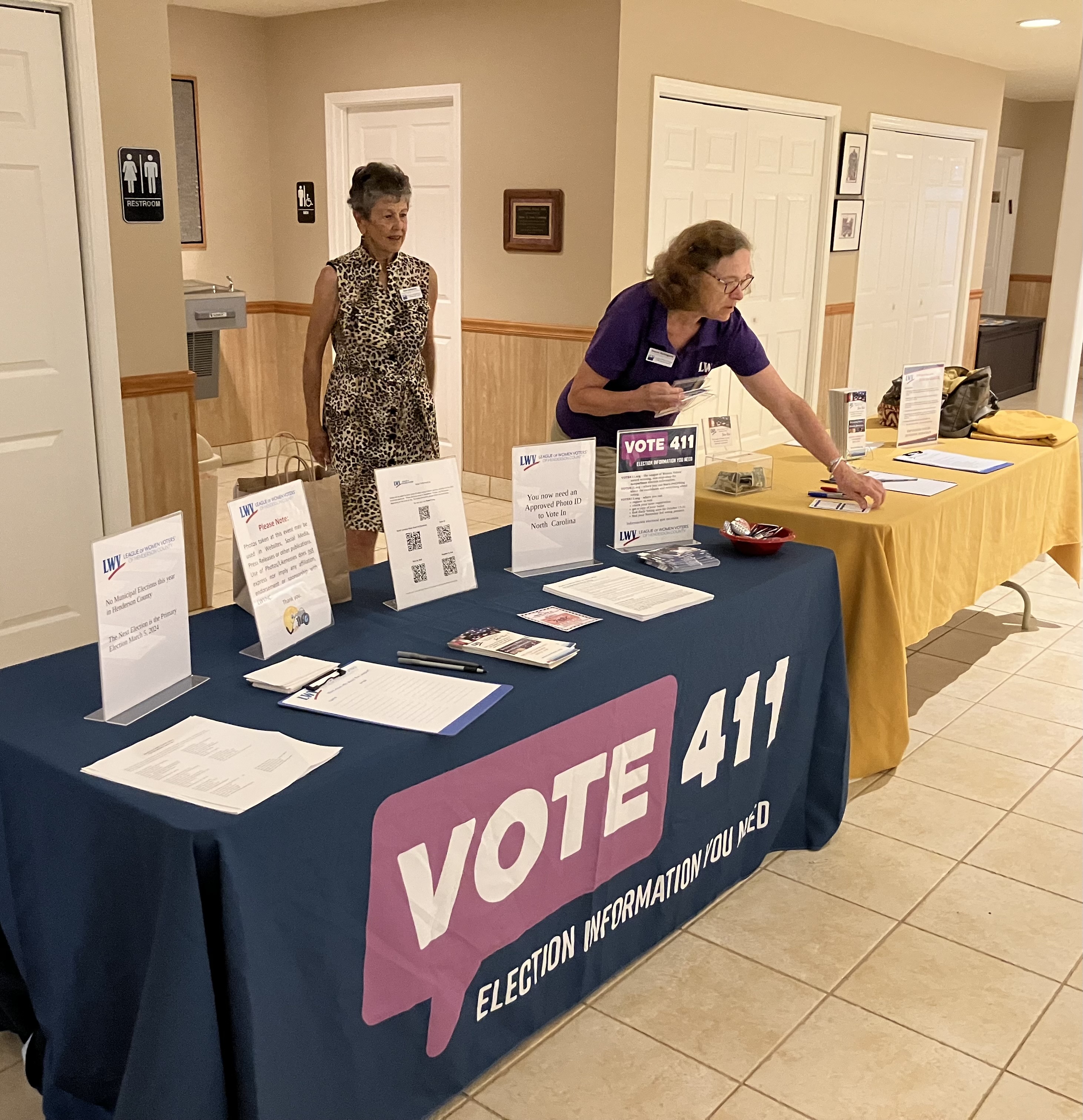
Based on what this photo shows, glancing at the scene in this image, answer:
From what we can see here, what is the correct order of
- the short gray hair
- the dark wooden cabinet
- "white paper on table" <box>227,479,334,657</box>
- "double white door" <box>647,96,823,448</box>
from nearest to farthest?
"white paper on table" <box>227,479,334,657</box>
the short gray hair
"double white door" <box>647,96,823,448</box>
the dark wooden cabinet

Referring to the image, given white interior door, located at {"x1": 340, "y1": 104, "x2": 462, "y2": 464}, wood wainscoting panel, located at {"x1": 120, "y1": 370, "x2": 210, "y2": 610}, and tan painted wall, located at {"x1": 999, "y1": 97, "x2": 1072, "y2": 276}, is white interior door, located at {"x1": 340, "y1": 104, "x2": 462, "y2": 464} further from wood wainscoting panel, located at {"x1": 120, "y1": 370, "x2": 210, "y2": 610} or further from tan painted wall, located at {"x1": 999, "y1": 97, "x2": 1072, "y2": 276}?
tan painted wall, located at {"x1": 999, "y1": 97, "x2": 1072, "y2": 276}

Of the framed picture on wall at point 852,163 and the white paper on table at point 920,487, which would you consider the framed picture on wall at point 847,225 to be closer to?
the framed picture on wall at point 852,163

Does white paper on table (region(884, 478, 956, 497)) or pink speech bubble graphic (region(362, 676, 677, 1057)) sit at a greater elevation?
white paper on table (region(884, 478, 956, 497))

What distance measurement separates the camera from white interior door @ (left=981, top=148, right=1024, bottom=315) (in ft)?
39.1

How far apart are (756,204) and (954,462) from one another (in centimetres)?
333

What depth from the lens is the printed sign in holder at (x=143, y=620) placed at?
5.53 ft

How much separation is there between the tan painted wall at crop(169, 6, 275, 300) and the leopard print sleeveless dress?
3.62 m

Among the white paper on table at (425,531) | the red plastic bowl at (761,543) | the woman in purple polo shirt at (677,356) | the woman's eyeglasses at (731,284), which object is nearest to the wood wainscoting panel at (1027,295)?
A: the woman in purple polo shirt at (677,356)

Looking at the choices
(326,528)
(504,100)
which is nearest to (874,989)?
(326,528)

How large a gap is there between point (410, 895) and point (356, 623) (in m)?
0.61

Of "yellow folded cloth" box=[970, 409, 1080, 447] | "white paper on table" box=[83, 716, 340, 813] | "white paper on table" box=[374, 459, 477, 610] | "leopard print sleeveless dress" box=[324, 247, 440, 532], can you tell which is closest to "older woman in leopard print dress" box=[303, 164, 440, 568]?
"leopard print sleeveless dress" box=[324, 247, 440, 532]

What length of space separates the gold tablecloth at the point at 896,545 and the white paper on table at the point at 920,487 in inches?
1.1

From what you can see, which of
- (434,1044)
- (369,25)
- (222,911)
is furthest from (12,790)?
(369,25)

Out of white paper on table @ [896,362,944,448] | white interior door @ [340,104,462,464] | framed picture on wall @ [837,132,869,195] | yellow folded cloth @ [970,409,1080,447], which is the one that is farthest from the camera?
framed picture on wall @ [837,132,869,195]
